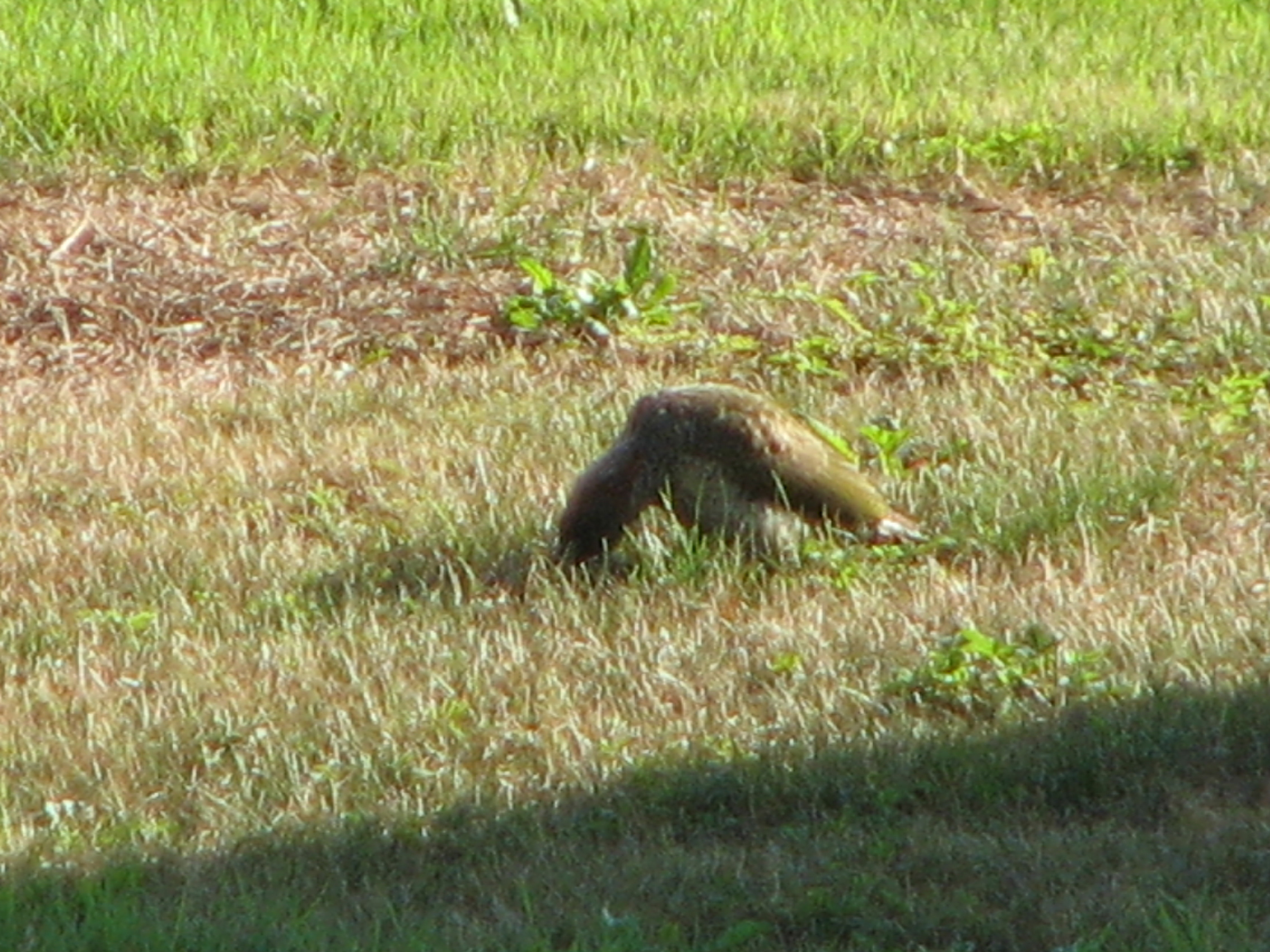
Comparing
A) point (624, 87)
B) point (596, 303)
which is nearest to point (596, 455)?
point (596, 303)

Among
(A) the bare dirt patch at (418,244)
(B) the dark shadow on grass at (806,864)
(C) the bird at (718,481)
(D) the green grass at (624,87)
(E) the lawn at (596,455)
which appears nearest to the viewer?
(B) the dark shadow on grass at (806,864)

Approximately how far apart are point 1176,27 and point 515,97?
3.99 meters

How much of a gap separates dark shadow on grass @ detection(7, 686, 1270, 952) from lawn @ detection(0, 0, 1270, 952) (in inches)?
0.6

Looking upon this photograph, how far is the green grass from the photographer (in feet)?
37.5

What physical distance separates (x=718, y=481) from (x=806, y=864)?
2035 mm

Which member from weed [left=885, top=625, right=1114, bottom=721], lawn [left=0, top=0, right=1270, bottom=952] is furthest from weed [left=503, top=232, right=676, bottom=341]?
weed [left=885, top=625, right=1114, bottom=721]

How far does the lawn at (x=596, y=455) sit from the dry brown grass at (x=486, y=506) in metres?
0.02

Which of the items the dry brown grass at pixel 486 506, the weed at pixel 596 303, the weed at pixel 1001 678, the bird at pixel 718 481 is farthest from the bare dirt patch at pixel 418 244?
the weed at pixel 1001 678

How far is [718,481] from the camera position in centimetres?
702

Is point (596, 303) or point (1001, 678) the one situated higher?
point (1001, 678)

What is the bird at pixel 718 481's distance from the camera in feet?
23.1

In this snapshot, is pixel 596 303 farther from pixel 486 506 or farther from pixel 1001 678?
pixel 1001 678

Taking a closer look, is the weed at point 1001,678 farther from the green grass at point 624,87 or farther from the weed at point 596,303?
the green grass at point 624,87

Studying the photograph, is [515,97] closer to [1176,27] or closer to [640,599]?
[1176,27]
